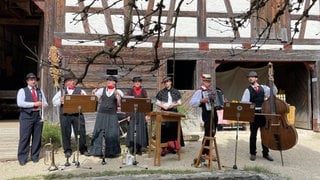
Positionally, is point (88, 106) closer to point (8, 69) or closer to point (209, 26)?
point (209, 26)

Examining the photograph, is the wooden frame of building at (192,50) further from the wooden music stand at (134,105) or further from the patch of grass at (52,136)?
the wooden music stand at (134,105)

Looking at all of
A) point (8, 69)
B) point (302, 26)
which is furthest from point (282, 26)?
point (8, 69)

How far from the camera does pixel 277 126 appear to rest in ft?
21.4

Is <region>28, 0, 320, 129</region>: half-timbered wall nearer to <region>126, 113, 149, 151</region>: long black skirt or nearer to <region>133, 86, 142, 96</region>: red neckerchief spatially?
<region>133, 86, 142, 96</region>: red neckerchief

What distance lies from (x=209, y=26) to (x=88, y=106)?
17.2ft

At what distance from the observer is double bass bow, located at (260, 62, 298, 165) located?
6453 millimetres

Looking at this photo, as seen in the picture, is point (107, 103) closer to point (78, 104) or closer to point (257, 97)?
point (78, 104)

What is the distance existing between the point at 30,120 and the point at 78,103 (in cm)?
116

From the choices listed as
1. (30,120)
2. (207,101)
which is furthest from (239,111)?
(30,120)

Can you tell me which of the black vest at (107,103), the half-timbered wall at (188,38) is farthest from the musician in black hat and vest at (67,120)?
the half-timbered wall at (188,38)

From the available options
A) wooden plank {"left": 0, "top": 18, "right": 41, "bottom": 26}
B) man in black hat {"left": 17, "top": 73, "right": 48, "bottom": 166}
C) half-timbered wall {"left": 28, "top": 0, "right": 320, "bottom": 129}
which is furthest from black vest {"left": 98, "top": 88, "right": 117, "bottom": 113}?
wooden plank {"left": 0, "top": 18, "right": 41, "bottom": 26}

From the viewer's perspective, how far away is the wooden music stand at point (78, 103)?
6246 mm

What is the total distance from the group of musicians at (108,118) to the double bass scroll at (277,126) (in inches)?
8.8

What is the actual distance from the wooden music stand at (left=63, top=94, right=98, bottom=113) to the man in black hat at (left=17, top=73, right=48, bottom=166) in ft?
2.98
